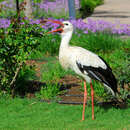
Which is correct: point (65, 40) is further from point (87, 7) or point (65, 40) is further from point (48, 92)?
point (87, 7)

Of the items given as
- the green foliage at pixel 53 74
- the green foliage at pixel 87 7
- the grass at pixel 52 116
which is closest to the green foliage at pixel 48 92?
the grass at pixel 52 116

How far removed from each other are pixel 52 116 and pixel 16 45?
165cm

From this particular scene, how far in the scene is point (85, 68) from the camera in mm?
6883

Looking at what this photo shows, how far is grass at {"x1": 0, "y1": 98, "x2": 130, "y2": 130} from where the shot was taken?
650 cm

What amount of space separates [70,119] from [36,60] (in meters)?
4.55

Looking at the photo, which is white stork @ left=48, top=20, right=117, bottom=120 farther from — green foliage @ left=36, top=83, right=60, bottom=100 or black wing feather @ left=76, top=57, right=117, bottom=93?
green foliage @ left=36, top=83, right=60, bottom=100

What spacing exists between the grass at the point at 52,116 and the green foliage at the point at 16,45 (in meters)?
0.60

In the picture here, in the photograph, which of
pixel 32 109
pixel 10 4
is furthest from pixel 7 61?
pixel 10 4

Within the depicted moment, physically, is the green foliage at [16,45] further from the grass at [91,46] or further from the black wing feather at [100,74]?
the grass at [91,46]

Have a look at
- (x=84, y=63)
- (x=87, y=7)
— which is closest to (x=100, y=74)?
(x=84, y=63)

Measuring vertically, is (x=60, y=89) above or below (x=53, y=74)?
below

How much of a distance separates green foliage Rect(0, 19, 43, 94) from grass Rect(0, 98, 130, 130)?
604 millimetres

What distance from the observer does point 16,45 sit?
26.1 feet

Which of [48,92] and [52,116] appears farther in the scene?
[48,92]
